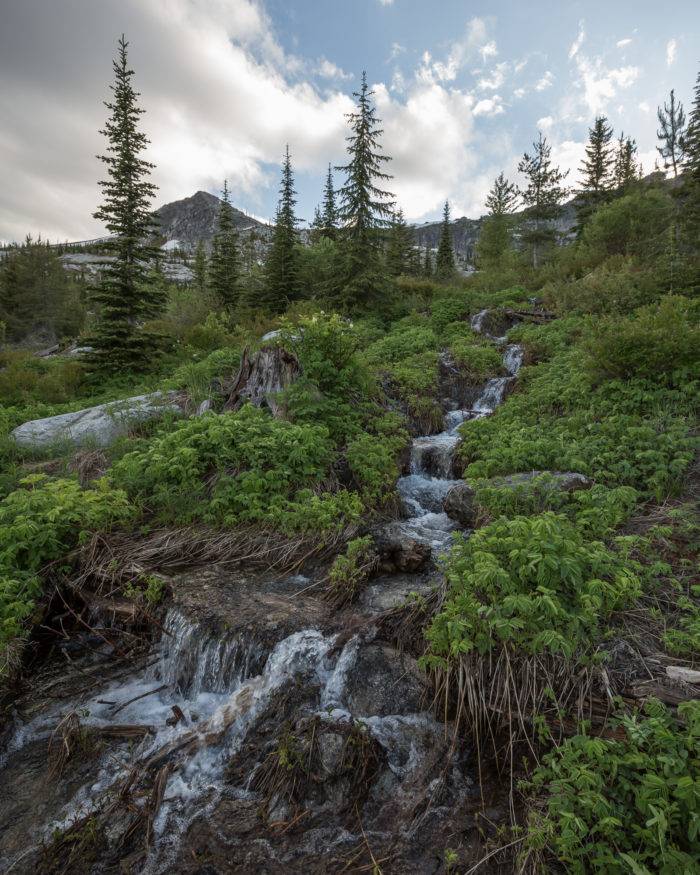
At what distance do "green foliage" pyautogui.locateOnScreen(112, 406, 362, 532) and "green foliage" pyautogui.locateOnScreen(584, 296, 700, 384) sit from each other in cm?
576

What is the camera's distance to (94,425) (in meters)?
7.85

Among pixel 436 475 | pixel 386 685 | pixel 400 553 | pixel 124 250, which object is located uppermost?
pixel 124 250

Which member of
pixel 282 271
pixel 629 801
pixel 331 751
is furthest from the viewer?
pixel 282 271

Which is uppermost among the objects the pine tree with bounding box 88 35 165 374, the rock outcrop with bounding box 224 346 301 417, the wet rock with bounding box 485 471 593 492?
the pine tree with bounding box 88 35 165 374

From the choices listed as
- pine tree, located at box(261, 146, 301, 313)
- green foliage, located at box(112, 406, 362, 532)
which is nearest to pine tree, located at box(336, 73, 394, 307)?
pine tree, located at box(261, 146, 301, 313)

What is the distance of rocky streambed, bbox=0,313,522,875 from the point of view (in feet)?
8.02

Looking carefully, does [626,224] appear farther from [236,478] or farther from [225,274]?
[236,478]

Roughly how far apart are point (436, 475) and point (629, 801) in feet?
20.0

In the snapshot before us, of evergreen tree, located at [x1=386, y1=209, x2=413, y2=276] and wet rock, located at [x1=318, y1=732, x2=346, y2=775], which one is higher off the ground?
evergreen tree, located at [x1=386, y1=209, x2=413, y2=276]

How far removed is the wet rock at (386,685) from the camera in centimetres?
316

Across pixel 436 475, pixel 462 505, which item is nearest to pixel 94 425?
pixel 436 475

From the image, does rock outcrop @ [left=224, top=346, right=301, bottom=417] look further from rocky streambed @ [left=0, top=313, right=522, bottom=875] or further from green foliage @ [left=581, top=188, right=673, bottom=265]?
green foliage @ [left=581, top=188, right=673, bottom=265]

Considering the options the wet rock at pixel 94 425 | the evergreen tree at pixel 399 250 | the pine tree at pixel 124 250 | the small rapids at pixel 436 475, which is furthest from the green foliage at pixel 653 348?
the evergreen tree at pixel 399 250

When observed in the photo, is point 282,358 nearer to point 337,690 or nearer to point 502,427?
point 502,427
